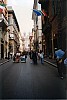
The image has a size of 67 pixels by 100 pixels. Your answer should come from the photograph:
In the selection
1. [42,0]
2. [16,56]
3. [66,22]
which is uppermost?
[42,0]

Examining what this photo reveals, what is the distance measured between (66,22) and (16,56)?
12.6 m

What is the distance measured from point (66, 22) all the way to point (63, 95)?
18.2 meters

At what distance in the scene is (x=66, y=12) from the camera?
27875 mm

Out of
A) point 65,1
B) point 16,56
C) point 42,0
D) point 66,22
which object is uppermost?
point 42,0

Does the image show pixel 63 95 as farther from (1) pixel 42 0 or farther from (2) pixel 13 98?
(1) pixel 42 0

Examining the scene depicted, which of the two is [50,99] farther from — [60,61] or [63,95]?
[60,61]

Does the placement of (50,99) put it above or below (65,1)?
below

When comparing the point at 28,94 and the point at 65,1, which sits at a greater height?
the point at 65,1

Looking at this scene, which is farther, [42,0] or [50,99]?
[42,0]

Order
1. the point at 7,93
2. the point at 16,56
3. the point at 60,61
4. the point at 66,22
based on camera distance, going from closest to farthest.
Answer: the point at 7,93 → the point at 60,61 → the point at 66,22 → the point at 16,56

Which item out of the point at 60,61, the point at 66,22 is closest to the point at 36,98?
the point at 60,61

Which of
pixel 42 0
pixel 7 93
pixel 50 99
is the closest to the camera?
pixel 50 99

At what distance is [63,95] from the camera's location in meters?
8.88

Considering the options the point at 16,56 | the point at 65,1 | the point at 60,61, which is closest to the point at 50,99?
the point at 60,61
